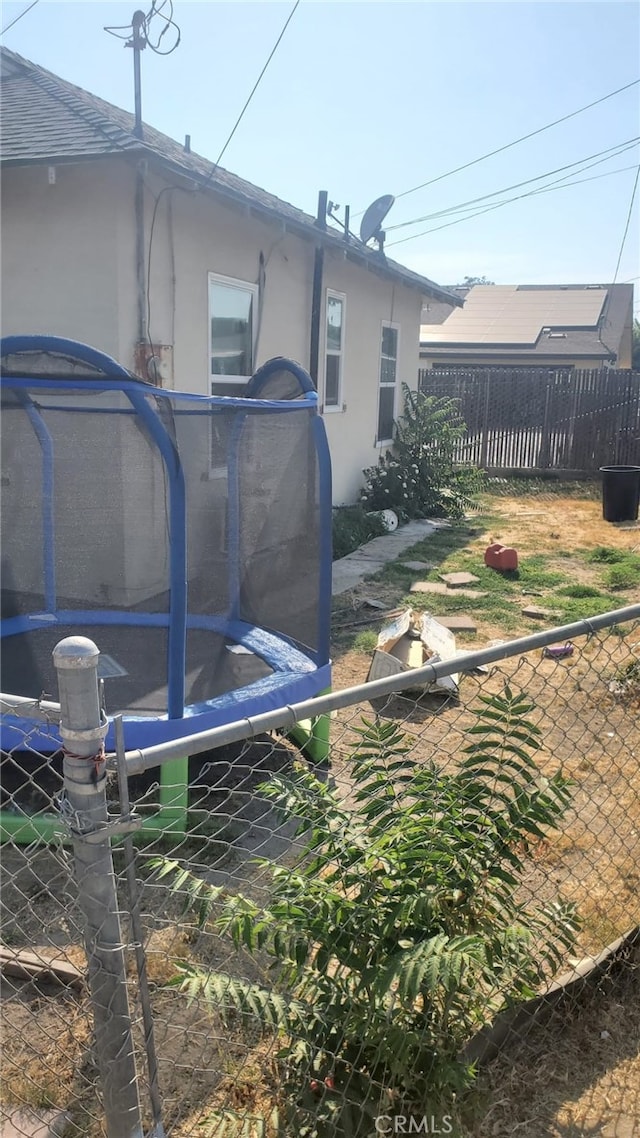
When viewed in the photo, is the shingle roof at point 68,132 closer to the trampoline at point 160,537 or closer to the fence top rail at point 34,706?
the trampoline at point 160,537

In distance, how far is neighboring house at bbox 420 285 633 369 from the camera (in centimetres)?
2647

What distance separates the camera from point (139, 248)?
6445mm

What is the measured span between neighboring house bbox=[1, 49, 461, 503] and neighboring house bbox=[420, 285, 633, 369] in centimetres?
1727

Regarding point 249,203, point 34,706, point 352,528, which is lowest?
point 352,528

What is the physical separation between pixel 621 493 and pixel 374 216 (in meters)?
4.99

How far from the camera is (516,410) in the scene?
53.4 feet

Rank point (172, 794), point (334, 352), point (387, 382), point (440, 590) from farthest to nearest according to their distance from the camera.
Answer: point (387, 382) < point (334, 352) < point (440, 590) < point (172, 794)

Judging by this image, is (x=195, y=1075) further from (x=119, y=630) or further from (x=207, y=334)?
(x=207, y=334)

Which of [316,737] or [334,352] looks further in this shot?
[334,352]

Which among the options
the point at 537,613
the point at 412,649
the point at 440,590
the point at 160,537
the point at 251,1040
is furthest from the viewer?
the point at 440,590

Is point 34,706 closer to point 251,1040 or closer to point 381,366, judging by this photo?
point 251,1040

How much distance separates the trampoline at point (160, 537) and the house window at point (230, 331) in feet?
10.4

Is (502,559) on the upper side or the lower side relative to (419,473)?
lower

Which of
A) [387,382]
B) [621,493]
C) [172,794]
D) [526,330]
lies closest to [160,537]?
[172,794]
